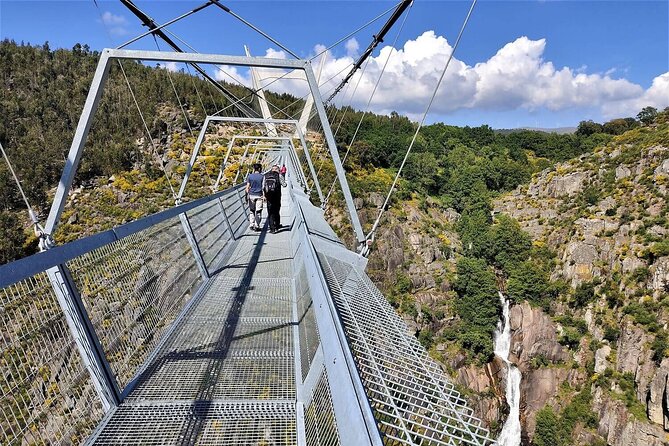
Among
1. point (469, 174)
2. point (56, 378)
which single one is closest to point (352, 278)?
point (56, 378)

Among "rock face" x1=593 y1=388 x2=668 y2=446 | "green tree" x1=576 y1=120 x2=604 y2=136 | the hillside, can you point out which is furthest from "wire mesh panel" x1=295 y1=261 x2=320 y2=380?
"green tree" x1=576 y1=120 x2=604 y2=136

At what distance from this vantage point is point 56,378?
2.15 m

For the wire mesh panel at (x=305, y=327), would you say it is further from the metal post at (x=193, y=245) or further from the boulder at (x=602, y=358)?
the boulder at (x=602, y=358)

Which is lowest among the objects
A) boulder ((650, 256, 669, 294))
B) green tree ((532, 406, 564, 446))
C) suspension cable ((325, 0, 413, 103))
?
green tree ((532, 406, 564, 446))

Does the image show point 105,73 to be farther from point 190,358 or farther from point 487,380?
point 487,380

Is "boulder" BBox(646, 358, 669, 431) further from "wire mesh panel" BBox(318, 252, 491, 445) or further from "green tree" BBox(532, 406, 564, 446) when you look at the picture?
"wire mesh panel" BBox(318, 252, 491, 445)

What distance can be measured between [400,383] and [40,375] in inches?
69.9

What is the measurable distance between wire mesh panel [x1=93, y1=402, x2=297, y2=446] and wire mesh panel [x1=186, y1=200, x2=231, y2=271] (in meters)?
2.84

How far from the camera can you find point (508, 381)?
42.2 metres

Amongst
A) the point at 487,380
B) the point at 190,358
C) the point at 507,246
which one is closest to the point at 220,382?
the point at 190,358

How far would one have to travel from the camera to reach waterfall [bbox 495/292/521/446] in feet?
125

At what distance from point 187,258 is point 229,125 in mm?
49689

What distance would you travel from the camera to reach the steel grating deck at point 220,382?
2.22 meters

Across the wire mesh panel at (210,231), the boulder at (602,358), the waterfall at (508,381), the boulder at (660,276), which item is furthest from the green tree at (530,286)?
the wire mesh panel at (210,231)
